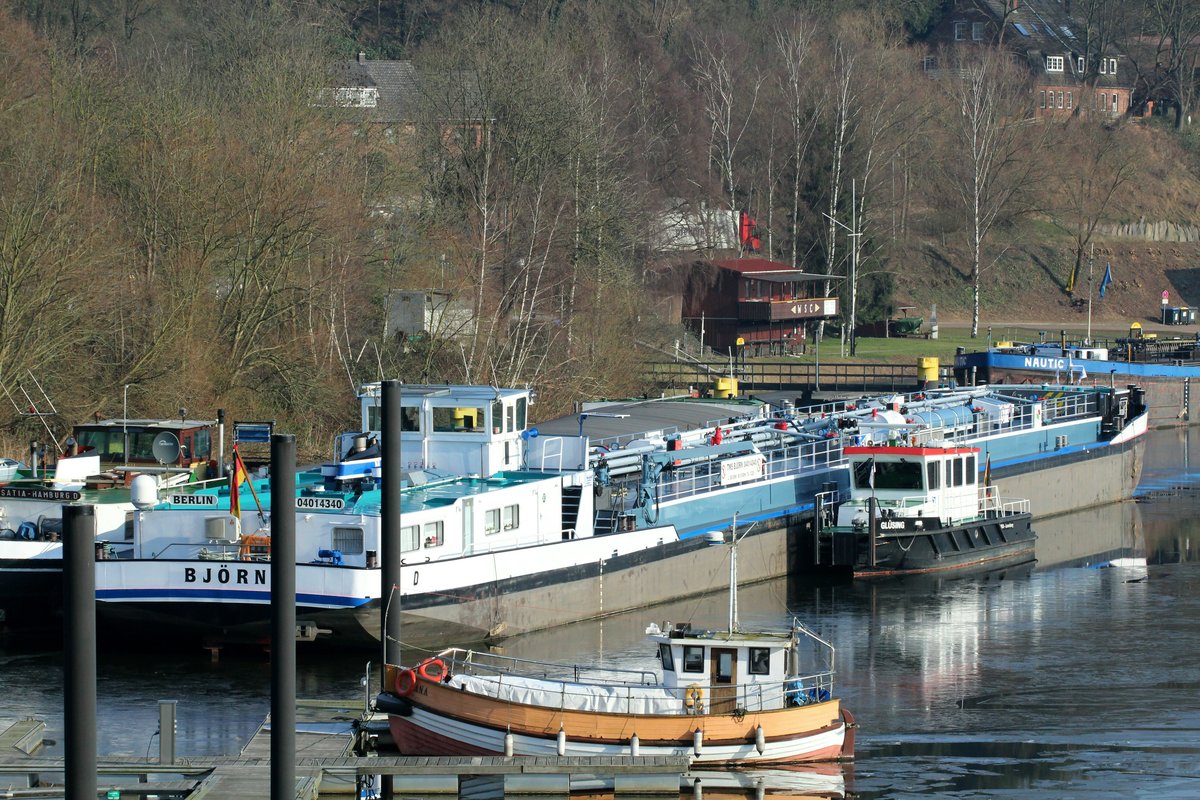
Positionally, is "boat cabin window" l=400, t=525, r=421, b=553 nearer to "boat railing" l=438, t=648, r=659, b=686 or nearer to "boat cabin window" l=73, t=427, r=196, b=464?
"boat railing" l=438, t=648, r=659, b=686

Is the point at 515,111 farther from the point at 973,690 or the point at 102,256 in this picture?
the point at 973,690

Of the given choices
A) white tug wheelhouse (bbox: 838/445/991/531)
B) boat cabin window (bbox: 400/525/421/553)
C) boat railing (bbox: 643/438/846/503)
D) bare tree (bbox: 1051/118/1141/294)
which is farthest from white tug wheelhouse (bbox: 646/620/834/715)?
bare tree (bbox: 1051/118/1141/294)

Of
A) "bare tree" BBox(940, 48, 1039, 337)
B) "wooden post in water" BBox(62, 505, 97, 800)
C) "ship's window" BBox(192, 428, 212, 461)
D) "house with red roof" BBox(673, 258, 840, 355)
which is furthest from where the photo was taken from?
"bare tree" BBox(940, 48, 1039, 337)

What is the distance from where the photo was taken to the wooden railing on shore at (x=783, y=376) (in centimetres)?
7131

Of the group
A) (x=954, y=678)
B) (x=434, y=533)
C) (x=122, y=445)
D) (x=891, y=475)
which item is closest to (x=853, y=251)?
(x=891, y=475)

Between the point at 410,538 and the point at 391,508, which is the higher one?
the point at 391,508

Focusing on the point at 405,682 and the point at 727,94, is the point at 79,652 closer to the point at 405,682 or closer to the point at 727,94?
the point at 405,682

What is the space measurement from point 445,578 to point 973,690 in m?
9.80

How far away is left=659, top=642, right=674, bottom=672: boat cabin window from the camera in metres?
25.8

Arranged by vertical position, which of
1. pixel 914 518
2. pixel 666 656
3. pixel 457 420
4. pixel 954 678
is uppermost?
pixel 457 420

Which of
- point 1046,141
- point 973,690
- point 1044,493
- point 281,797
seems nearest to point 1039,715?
point 973,690

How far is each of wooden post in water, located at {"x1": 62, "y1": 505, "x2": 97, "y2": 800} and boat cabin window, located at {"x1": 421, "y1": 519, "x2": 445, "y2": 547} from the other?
18435mm

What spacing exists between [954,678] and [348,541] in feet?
37.4

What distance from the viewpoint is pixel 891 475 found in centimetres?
4306
